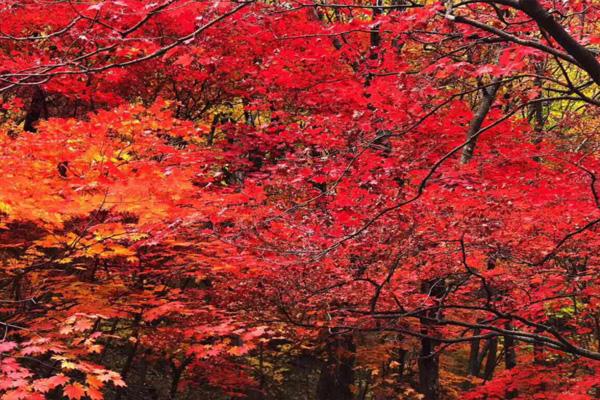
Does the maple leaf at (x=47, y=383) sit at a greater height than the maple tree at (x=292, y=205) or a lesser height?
lesser

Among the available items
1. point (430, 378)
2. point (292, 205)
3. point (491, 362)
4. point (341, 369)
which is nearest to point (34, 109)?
point (292, 205)

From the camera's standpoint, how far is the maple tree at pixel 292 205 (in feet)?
18.6

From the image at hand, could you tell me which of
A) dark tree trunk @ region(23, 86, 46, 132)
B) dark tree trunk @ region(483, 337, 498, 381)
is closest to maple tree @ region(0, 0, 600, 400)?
dark tree trunk @ region(23, 86, 46, 132)

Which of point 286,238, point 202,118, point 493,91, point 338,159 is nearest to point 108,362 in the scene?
point 202,118

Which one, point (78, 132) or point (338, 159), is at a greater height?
point (338, 159)

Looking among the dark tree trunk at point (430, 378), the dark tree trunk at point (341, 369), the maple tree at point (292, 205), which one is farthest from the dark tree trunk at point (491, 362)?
the dark tree trunk at point (430, 378)

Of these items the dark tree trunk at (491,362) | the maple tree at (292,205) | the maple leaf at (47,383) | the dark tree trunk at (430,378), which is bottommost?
the maple leaf at (47,383)

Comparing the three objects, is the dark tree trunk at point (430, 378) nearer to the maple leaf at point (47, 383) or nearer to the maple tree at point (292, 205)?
the maple tree at point (292, 205)

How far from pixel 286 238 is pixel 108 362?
1069 centimetres

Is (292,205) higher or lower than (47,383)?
higher

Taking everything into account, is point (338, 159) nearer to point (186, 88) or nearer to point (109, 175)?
point (109, 175)

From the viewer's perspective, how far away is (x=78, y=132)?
7.52 metres

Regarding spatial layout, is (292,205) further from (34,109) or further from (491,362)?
(491,362)

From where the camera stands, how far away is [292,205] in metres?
10.2
